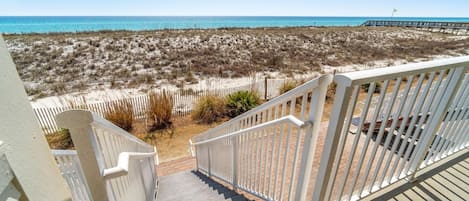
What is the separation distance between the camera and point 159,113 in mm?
6547

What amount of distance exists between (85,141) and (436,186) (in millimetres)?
2901

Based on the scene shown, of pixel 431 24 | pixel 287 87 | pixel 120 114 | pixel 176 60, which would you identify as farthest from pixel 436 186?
pixel 431 24

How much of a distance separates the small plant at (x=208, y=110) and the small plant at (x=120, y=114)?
6.39 feet

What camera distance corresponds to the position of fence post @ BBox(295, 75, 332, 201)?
1241 mm

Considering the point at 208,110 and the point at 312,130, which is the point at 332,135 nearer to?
the point at 312,130

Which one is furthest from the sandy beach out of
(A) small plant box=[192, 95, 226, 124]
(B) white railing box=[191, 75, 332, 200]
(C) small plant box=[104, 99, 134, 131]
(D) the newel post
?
(D) the newel post

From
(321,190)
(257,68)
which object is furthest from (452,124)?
(257,68)

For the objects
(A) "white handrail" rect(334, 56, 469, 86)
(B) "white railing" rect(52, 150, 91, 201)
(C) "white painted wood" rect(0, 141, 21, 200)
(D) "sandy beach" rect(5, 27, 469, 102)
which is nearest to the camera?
(C) "white painted wood" rect(0, 141, 21, 200)

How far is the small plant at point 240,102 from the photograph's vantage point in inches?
281

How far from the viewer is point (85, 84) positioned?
10.1 metres

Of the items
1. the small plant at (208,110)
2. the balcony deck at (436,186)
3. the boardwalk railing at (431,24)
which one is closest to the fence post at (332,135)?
the balcony deck at (436,186)

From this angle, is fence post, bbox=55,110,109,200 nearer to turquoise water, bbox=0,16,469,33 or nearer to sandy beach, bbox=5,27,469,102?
turquoise water, bbox=0,16,469,33

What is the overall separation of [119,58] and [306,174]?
51.0 feet

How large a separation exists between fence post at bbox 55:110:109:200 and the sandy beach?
9086mm
